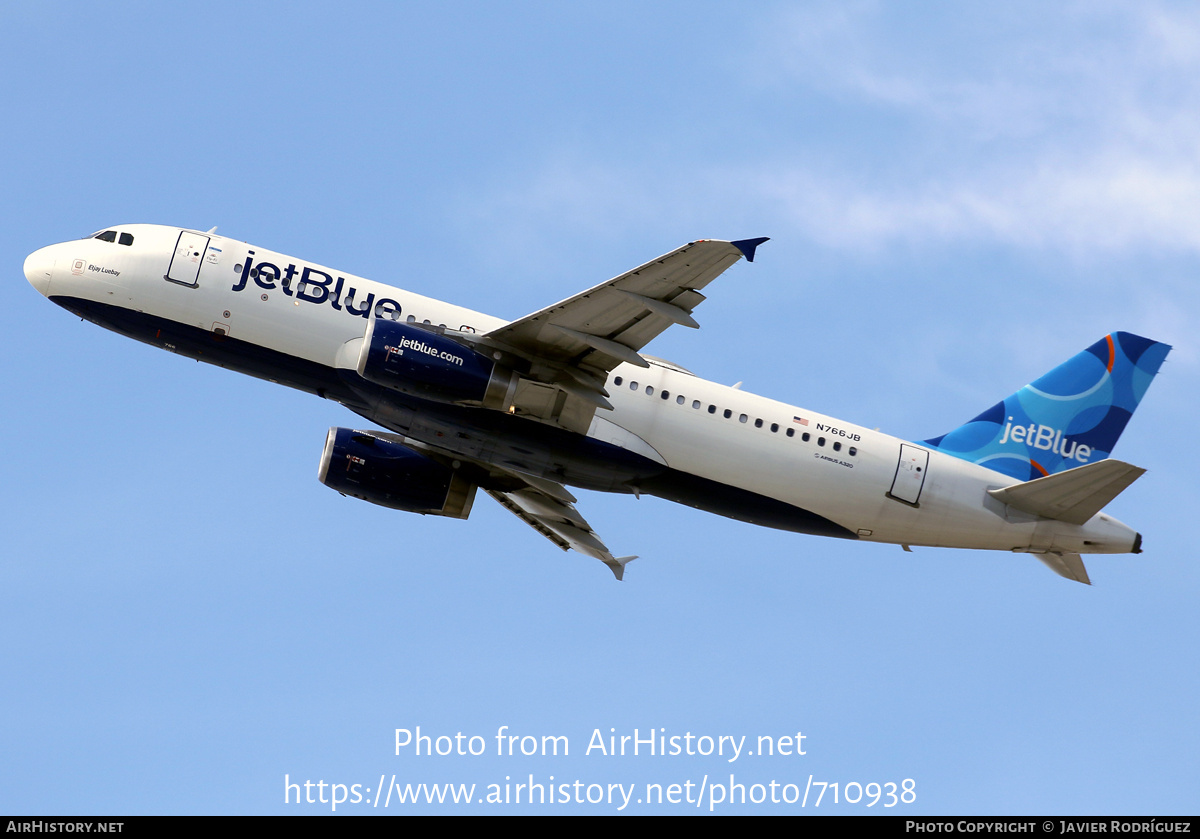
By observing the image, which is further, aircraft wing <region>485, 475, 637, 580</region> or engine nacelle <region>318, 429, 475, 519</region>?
aircraft wing <region>485, 475, 637, 580</region>

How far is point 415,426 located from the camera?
33656 mm

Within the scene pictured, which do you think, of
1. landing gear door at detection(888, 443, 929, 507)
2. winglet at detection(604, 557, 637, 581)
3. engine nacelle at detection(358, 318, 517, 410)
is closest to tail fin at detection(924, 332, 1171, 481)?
landing gear door at detection(888, 443, 929, 507)

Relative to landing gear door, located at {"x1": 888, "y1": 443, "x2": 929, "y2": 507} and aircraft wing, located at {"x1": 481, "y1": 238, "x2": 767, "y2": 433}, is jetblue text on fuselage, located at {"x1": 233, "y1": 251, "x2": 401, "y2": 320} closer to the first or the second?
aircraft wing, located at {"x1": 481, "y1": 238, "x2": 767, "y2": 433}

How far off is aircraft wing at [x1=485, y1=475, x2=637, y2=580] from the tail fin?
11.2 m

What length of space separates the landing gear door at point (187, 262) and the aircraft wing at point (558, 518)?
1172 centimetres

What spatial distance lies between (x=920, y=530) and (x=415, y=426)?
1467 centimetres

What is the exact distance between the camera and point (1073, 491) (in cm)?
3428

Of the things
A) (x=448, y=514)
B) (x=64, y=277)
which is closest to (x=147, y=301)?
(x=64, y=277)

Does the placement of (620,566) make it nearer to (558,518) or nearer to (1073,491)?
(558,518)

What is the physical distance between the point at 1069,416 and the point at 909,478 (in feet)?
20.1

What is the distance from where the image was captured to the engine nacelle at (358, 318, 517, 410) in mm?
31422

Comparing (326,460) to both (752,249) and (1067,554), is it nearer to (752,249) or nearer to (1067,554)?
(752,249)

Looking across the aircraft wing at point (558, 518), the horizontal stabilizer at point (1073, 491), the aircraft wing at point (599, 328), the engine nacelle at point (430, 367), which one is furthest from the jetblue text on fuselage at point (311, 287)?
the horizontal stabilizer at point (1073, 491)

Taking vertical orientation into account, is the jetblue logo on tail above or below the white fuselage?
above
